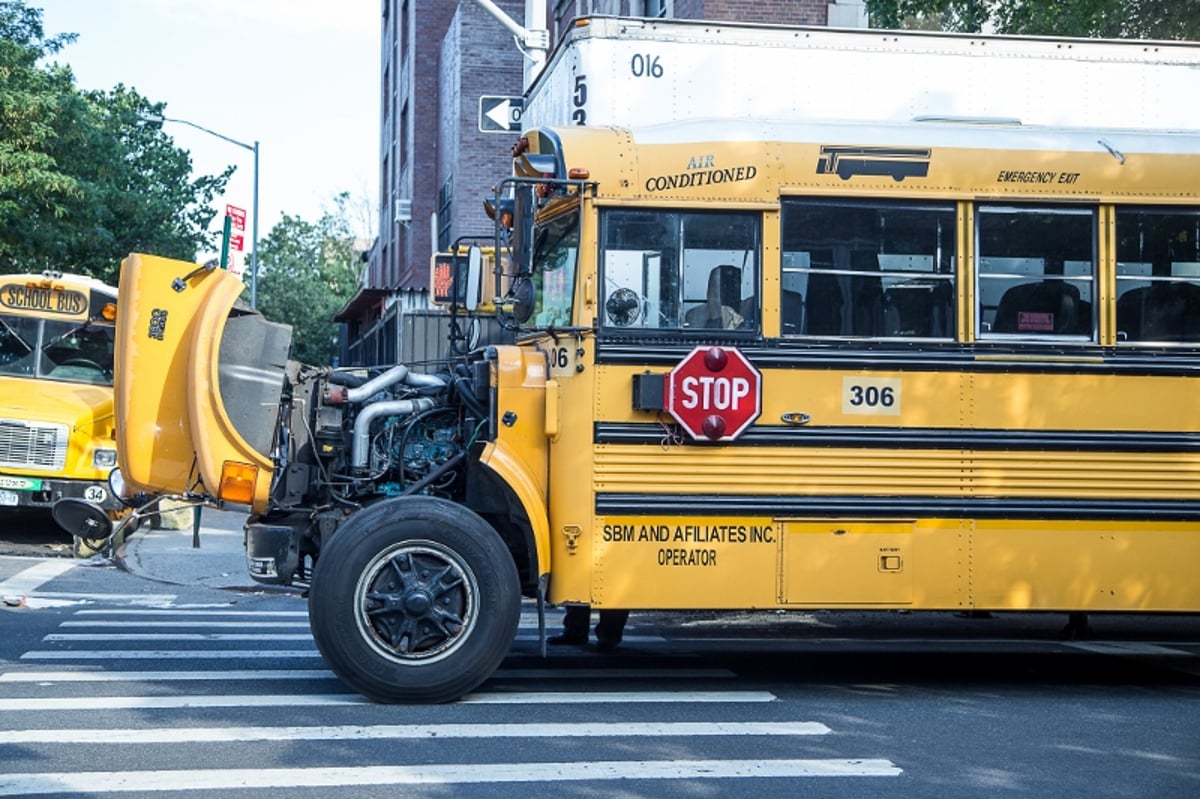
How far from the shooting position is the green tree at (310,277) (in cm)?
5303

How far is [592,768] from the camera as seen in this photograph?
6637mm

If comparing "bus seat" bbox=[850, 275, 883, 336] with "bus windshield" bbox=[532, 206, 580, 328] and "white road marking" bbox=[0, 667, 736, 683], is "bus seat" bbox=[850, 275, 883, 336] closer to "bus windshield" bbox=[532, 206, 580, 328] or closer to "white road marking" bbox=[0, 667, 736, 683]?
"bus windshield" bbox=[532, 206, 580, 328]

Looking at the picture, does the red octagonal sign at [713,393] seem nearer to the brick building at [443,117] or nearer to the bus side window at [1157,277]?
the bus side window at [1157,277]

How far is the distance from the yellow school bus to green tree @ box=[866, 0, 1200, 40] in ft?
22.0

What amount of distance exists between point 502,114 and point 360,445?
25.4 ft

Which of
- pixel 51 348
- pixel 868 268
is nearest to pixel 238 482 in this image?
pixel 868 268

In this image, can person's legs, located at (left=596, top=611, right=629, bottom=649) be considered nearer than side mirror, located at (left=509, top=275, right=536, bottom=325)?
No

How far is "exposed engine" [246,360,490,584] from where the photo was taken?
8430 mm

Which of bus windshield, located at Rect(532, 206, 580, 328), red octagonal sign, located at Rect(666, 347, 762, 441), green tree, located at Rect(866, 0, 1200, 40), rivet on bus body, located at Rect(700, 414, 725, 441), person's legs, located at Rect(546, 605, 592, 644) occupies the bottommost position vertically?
person's legs, located at Rect(546, 605, 592, 644)

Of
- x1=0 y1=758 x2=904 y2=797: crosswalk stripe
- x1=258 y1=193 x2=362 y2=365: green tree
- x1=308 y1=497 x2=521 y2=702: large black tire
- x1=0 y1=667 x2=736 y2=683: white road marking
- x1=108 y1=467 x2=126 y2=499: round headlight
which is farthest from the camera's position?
x1=258 y1=193 x2=362 y2=365: green tree

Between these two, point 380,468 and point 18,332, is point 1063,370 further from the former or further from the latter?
point 18,332

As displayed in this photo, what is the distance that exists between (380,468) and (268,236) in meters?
57.7

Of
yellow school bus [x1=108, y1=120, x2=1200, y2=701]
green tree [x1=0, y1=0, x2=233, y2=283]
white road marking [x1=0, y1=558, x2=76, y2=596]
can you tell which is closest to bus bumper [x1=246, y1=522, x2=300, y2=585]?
yellow school bus [x1=108, y1=120, x2=1200, y2=701]

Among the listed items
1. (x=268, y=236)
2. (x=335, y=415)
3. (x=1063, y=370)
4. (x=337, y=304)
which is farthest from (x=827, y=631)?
(x=268, y=236)
